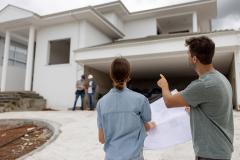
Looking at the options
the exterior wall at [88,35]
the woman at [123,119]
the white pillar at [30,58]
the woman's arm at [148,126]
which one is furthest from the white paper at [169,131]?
the white pillar at [30,58]

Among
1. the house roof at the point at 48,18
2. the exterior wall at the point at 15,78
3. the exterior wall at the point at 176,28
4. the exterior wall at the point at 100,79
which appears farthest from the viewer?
the exterior wall at the point at 176,28

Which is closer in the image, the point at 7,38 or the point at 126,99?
the point at 126,99

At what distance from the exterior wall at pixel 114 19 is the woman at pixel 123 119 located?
49.6ft

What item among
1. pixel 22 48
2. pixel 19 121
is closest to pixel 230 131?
pixel 19 121

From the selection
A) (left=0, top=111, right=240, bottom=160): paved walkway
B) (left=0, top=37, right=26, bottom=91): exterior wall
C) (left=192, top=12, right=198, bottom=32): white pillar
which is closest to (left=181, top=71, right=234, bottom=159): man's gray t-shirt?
(left=0, top=111, right=240, bottom=160): paved walkway

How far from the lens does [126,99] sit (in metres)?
2.09

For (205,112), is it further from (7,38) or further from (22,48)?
(22,48)

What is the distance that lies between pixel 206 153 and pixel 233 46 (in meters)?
10.0

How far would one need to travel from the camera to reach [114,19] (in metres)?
17.0

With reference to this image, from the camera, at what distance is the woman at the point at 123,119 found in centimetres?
204

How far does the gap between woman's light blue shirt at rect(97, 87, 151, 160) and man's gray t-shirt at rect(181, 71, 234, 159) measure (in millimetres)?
441

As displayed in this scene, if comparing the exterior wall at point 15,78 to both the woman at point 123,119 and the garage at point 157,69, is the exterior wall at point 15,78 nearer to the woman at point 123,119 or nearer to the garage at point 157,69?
the garage at point 157,69

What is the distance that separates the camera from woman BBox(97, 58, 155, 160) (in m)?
2.04

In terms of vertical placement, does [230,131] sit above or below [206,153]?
above
